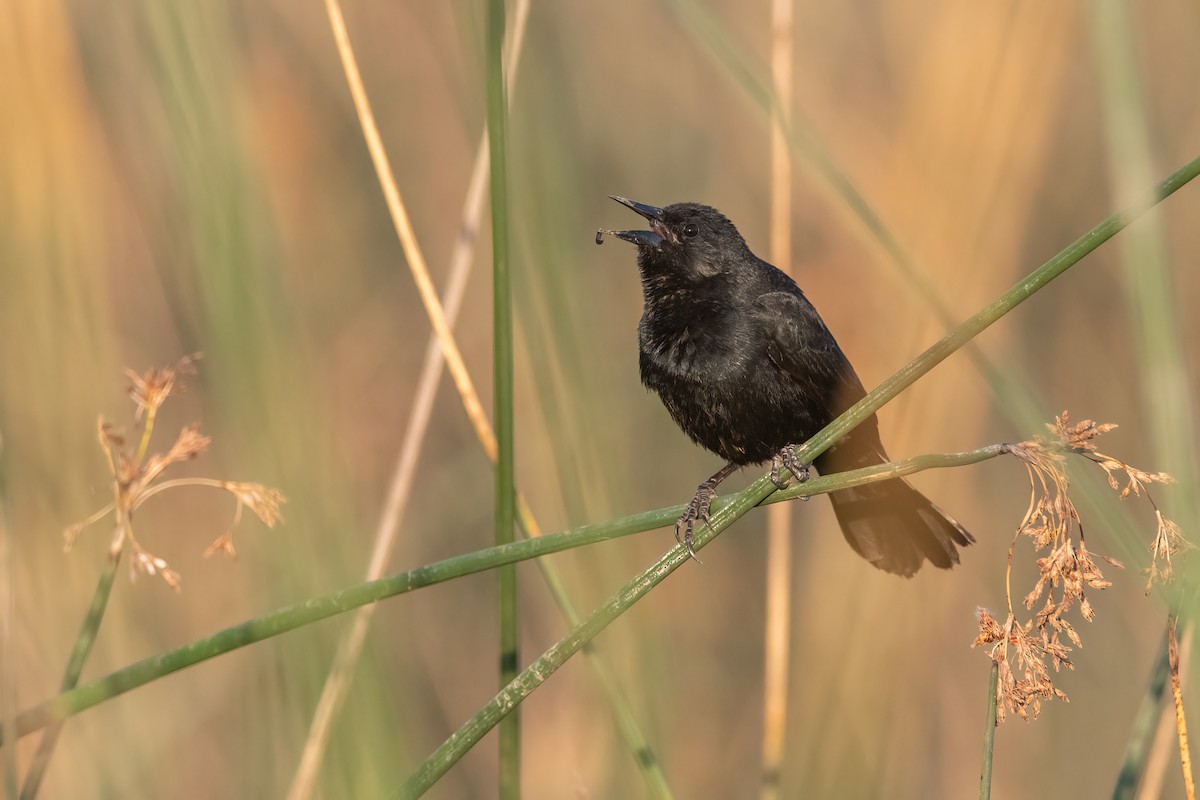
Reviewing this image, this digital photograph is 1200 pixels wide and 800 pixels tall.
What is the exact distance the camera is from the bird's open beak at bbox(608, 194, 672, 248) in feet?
10.1

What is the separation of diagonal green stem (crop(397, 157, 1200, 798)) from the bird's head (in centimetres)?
148

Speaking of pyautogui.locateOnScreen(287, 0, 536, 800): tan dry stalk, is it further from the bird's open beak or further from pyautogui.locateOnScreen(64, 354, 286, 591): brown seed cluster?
the bird's open beak

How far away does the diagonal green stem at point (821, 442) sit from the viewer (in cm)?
134

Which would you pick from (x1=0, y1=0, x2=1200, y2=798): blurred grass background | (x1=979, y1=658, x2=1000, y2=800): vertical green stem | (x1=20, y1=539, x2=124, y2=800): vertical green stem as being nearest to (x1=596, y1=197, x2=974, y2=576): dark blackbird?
(x1=0, y1=0, x2=1200, y2=798): blurred grass background

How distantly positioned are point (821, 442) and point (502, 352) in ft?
1.46

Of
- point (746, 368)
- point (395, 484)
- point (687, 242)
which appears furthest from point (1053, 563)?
point (687, 242)

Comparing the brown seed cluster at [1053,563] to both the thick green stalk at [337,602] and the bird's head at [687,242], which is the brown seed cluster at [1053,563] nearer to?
the thick green stalk at [337,602]

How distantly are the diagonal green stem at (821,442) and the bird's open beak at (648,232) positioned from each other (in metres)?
1.49

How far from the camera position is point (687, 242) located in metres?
3.13

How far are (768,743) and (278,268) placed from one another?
123 cm

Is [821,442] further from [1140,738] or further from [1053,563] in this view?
[1140,738]

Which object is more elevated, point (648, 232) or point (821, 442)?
point (648, 232)

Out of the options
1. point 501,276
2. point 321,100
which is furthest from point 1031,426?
point 321,100

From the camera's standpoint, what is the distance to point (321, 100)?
13.0 feet
